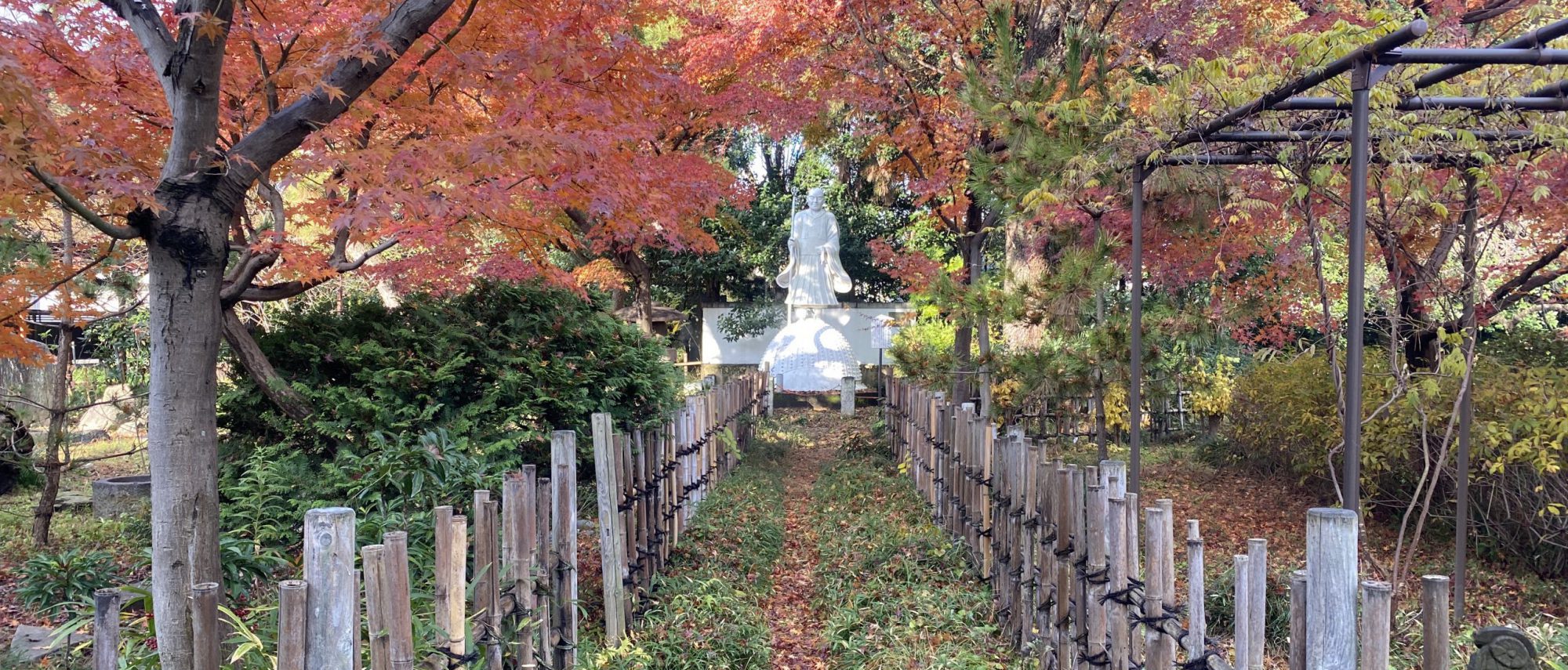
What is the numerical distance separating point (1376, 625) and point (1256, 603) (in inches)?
23.6

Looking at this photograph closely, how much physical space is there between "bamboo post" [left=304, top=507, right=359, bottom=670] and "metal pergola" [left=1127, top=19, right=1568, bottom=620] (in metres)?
3.25

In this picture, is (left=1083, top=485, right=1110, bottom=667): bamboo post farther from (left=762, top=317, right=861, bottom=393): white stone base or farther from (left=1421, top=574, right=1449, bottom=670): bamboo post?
(left=762, top=317, right=861, bottom=393): white stone base

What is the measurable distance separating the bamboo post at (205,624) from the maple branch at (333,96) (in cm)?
227

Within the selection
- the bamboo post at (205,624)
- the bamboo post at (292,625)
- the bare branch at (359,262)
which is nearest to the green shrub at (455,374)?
the bare branch at (359,262)

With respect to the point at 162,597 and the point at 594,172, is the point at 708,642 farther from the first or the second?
the point at 594,172

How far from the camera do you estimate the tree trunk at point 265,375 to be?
6328mm

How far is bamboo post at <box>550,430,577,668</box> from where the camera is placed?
400 centimetres

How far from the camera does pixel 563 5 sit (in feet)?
20.4

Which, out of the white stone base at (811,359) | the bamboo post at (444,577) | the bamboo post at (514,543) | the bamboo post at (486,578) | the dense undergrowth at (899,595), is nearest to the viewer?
the bamboo post at (444,577)

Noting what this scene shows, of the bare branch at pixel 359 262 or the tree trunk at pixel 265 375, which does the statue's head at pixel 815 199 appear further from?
the tree trunk at pixel 265 375

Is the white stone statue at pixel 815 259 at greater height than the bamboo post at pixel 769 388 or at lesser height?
greater

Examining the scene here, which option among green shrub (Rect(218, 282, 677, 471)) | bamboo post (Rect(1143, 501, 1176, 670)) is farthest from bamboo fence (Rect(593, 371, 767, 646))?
bamboo post (Rect(1143, 501, 1176, 670))

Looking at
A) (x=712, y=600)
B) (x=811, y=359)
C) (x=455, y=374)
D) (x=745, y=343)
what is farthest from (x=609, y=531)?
(x=745, y=343)

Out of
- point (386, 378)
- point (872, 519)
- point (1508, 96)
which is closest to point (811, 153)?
point (872, 519)
